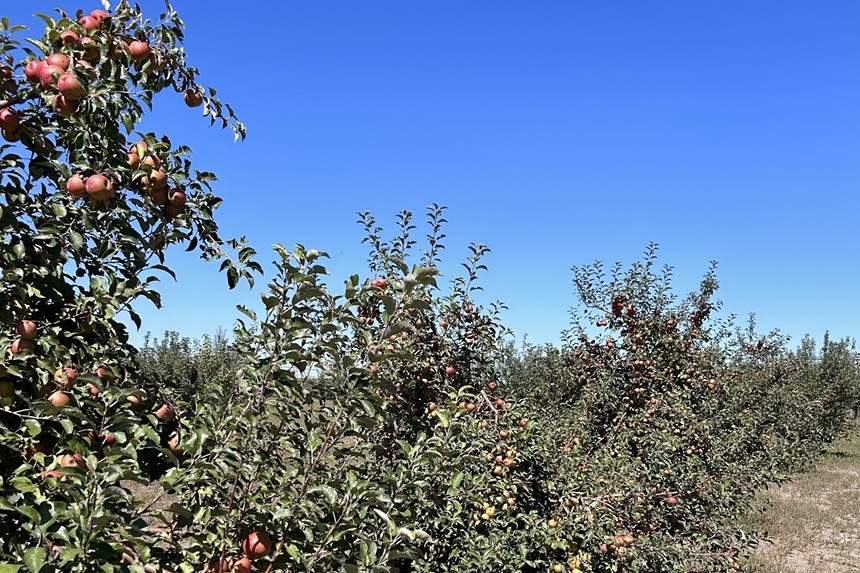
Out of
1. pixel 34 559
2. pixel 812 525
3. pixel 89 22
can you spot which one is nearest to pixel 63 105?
pixel 89 22

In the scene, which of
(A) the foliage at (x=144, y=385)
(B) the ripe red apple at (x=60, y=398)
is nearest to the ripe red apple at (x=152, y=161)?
(A) the foliage at (x=144, y=385)

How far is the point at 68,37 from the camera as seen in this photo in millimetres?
1817

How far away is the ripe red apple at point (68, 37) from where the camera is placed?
5.92 feet

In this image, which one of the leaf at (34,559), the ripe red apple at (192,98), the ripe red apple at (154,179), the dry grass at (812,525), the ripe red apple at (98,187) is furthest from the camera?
the dry grass at (812,525)

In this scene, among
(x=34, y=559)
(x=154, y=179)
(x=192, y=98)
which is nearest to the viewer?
(x=34, y=559)

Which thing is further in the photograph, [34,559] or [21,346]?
[21,346]

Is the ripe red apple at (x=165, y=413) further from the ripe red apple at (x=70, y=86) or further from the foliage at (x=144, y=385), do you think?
the ripe red apple at (x=70, y=86)

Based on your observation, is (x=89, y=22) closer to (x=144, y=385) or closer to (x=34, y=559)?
(x=144, y=385)

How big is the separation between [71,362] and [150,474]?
38 cm

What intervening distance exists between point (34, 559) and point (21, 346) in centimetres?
62

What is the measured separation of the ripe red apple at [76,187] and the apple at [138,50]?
53cm

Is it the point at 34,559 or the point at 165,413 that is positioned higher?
the point at 165,413

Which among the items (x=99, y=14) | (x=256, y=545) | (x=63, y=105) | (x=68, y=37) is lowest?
(x=256, y=545)

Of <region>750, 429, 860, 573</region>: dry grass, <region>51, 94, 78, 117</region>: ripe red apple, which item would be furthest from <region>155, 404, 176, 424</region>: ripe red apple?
<region>750, 429, 860, 573</region>: dry grass
